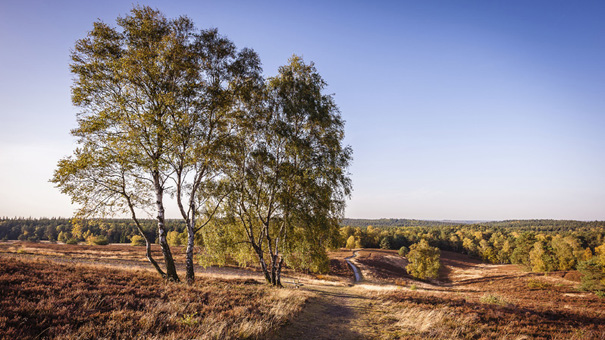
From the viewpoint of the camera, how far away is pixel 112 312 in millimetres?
6777

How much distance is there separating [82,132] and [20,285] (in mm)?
7383

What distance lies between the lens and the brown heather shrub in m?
5.55

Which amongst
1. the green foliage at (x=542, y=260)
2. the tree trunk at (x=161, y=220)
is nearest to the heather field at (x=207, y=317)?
the tree trunk at (x=161, y=220)

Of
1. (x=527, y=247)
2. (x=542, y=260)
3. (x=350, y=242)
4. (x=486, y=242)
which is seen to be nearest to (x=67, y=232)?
(x=350, y=242)

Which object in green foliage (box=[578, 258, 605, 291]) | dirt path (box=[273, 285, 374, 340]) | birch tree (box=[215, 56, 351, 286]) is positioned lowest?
green foliage (box=[578, 258, 605, 291])

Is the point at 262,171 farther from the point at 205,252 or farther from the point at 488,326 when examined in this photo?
the point at 488,326

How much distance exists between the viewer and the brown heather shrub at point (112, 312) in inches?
219

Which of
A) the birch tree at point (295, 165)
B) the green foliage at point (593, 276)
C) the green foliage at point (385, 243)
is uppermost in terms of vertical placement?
the birch tree at point (295, 165)

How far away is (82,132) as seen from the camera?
1216 cm

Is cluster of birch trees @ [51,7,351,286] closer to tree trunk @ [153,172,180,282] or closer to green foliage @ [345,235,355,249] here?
tree trunk @ [153,172,180,282]

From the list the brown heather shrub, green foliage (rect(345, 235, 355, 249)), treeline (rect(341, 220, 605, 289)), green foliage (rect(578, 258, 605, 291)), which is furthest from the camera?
green foliage (rect(345, 235, 355, 249))

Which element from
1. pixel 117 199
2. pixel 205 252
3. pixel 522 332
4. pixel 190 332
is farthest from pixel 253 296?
pixel 522 332

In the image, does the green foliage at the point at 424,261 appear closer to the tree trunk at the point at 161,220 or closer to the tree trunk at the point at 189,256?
the tree trunk at the point at 189,256

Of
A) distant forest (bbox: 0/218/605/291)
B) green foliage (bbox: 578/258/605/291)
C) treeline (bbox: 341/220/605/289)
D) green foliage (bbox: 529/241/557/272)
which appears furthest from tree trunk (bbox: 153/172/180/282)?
green foliage (bbox: 529/241/557/272)
